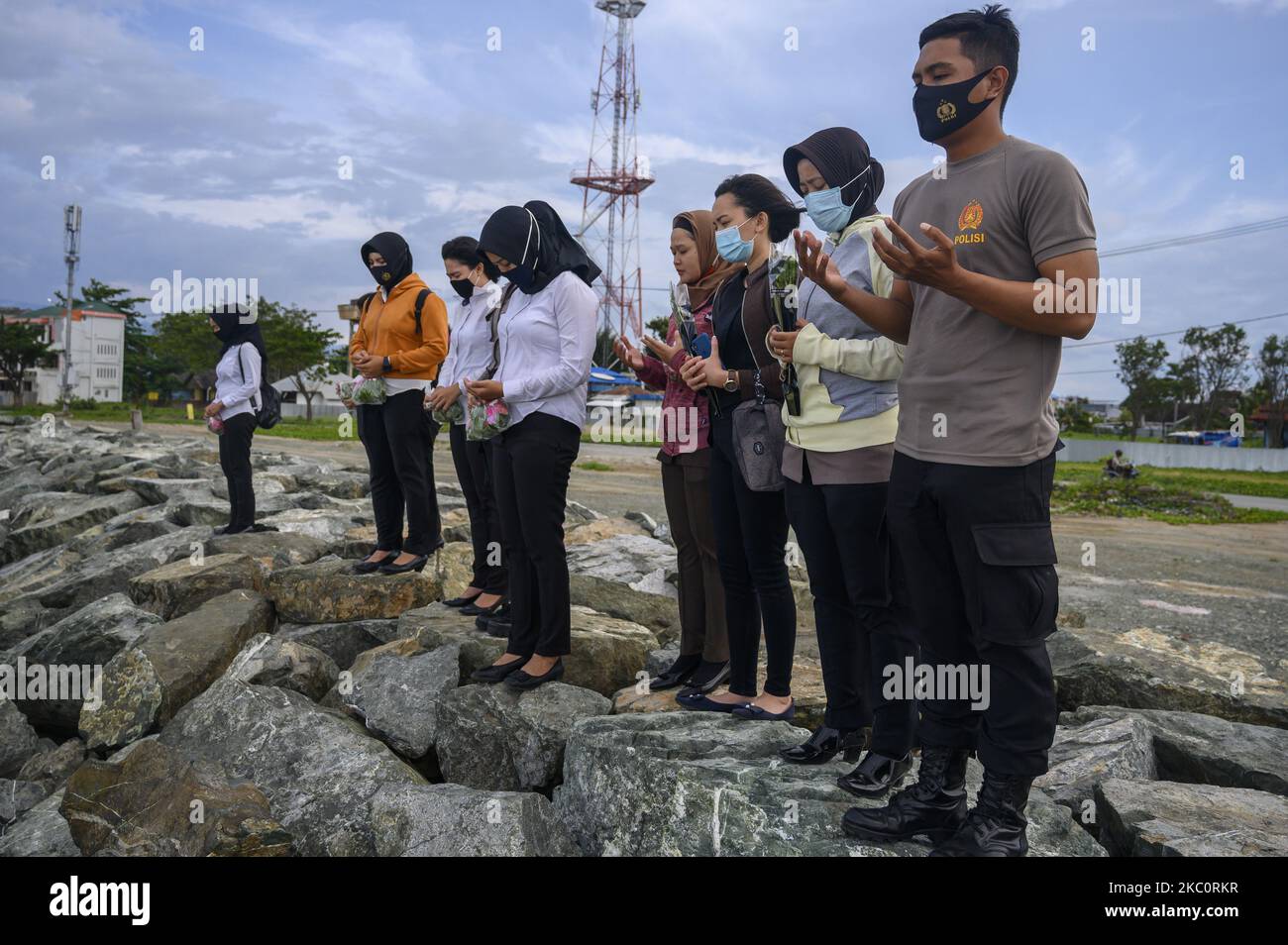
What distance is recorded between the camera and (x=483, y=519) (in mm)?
5184

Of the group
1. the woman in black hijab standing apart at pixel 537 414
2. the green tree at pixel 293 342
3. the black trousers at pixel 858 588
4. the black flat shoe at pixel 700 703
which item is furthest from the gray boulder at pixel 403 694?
the green tree at pixel 293 342

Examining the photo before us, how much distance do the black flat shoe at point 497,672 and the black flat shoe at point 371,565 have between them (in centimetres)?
173

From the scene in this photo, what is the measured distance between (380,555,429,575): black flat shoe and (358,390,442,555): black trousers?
0.05 m

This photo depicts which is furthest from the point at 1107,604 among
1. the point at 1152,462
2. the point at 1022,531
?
the point at 1152,462

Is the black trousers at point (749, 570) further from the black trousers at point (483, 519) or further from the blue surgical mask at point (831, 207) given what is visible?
the black trousers at point (483, 519)

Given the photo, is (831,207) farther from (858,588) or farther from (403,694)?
(403,694)

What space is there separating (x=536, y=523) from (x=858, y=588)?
4.92ft

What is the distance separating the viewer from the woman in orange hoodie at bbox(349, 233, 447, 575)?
532 cm

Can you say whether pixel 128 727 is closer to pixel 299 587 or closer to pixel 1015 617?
pixel 299 587

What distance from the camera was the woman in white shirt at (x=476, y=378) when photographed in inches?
190

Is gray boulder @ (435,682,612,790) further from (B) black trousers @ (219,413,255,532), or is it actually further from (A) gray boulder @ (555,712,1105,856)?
(B) black trousers @ (219,413,255,532)

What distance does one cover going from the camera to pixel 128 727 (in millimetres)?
4285

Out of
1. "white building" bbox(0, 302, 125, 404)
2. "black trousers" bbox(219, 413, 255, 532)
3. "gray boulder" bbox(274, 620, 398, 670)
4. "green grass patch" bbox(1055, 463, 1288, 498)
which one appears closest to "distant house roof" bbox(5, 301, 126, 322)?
"white building" bbox(0, 302, 125, 404)
